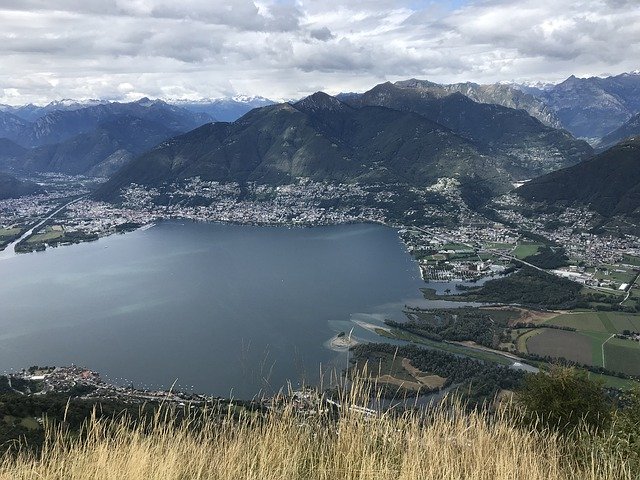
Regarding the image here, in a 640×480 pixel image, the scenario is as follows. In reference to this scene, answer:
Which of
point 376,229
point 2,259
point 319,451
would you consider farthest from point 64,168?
point 319,451

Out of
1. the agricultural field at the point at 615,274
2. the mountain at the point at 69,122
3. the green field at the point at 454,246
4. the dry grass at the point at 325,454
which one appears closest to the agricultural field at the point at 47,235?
the green field at the point at 454,246

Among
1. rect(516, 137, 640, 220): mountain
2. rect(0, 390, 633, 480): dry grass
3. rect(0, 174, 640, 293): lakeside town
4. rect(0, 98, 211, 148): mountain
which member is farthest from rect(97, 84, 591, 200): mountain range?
rect(0, 98, 211, 148): mountain

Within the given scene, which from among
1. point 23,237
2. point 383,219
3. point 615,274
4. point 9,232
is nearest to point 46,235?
point 23,237

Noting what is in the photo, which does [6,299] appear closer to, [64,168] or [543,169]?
Answer: [543,169]

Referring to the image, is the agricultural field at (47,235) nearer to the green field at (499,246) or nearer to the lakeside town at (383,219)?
the lakeside town at (383,219)

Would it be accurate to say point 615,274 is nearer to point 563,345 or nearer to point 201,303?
point 563,345

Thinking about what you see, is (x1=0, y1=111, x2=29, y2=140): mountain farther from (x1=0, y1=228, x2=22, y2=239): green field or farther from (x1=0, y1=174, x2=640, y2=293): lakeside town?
(x1=0, y1=228, x2=22, y2=239): green field
